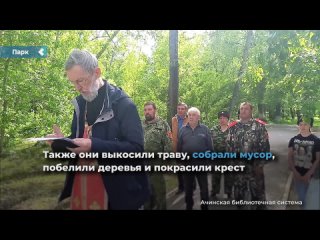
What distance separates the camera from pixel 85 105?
260 cm

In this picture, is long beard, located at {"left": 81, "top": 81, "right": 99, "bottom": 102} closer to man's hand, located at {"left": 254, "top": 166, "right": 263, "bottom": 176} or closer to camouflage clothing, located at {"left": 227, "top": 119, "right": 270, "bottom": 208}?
camouflage clothing, located at {"left": 227, "top": 119, "right": 270, "bottom": 208}

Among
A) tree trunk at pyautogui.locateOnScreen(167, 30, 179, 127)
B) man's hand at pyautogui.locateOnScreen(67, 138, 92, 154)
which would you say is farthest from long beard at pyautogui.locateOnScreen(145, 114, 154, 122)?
man's hand at pyautogui.locateOnScreen(67, 138, 92, 154)

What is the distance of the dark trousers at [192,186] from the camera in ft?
12.2

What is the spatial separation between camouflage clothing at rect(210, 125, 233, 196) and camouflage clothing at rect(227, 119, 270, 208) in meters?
0.05

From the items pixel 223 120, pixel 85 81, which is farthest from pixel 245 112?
pixel 85 81

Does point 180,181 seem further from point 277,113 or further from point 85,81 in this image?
point 85,81

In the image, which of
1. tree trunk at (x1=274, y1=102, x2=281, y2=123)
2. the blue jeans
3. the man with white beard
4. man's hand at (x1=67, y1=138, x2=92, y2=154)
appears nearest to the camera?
man's hand at (x1=67, y1=138, x2=92, y2=154)

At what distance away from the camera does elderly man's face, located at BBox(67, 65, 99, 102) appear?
252 cm

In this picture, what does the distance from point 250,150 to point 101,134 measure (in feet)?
6.18

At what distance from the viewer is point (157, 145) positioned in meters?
3.74

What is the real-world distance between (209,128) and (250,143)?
0.46 metres

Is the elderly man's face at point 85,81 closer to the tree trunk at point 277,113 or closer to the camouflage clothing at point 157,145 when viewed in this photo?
the camouflage clothing at point 157,145
